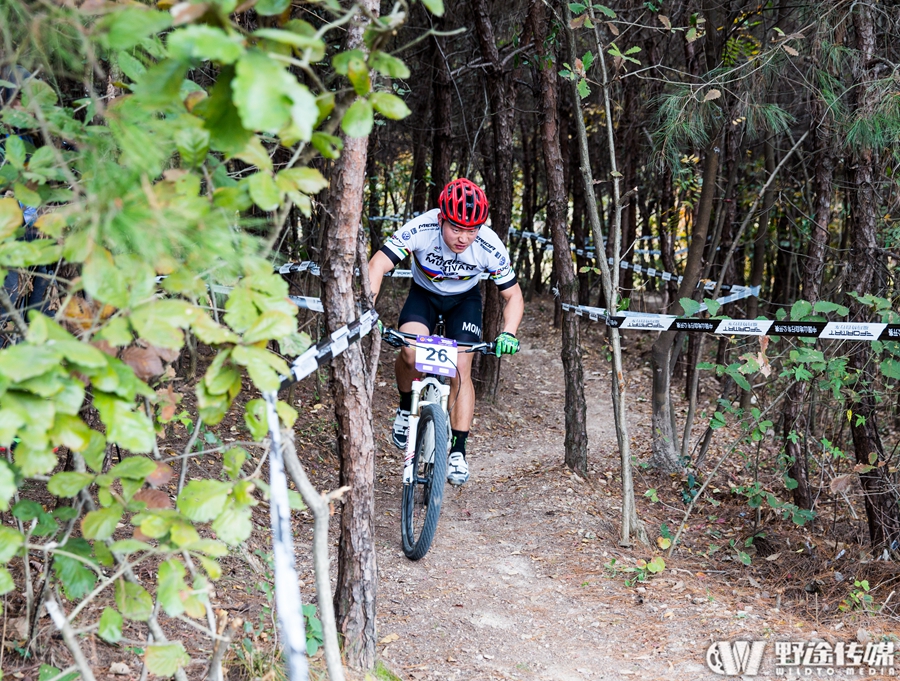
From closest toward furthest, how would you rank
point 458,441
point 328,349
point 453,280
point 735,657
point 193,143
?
point 193,143
point 328,349
point 735,657
point 458,441
point 453,280

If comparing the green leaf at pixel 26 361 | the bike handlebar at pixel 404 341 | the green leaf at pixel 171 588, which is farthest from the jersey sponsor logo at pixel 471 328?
the green leaf at pixel 26 361

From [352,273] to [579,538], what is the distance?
8.78ft

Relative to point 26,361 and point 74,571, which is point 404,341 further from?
point 26,361

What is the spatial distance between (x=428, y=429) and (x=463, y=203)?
4.41 feet

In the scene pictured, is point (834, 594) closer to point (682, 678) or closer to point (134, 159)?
point (682, 678)

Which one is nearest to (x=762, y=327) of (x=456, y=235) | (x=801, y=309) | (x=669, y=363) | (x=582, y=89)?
(x=801, y=309)

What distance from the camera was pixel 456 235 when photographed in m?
4.52

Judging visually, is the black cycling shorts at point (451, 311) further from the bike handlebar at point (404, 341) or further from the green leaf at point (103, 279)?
the green leaf at point (103, 279)

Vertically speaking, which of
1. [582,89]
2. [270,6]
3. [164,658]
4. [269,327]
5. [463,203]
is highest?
[582,89]

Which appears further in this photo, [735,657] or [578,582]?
[578,582]

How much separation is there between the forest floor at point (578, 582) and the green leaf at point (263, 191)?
2161mm

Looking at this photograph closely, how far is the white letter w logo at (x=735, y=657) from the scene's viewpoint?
3.14 metres

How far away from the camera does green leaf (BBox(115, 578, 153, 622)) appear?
71.3 inches

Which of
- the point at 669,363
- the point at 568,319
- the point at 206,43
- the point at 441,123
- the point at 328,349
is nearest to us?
the point at 206,43
